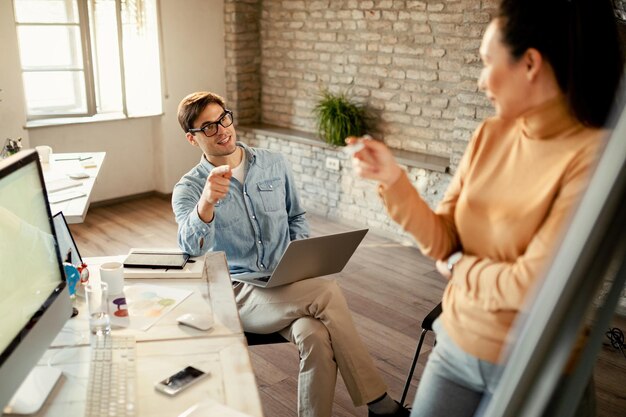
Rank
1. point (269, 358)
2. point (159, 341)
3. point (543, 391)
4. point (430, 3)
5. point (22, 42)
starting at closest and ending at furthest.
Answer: point (543, 391)
point (159, 341)
point (269, 358)
point (430, 3)
point (22, 42)

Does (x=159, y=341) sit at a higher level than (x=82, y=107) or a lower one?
higher

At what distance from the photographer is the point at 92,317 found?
1.62m

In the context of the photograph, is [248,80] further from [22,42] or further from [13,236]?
[13,236]

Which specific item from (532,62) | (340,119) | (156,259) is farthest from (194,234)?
(340,119)

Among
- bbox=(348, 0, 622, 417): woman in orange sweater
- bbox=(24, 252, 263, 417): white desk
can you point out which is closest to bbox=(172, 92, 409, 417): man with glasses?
bbox=(24, 252, 263, 417): white desk

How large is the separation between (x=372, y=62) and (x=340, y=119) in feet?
1.77

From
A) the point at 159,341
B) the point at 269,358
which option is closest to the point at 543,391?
the point at 159,341

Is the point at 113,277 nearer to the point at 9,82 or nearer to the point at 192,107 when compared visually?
the point at 192,107

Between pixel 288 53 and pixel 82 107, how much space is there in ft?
6.12

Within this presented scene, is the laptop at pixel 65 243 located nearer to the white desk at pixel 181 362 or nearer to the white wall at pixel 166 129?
the white desk at pixel 181 362

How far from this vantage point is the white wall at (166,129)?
543 cm

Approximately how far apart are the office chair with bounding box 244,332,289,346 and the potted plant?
2992 mm

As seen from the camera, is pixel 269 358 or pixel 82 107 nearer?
pixel 269 358

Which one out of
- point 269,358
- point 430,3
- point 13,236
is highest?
point 430,3
